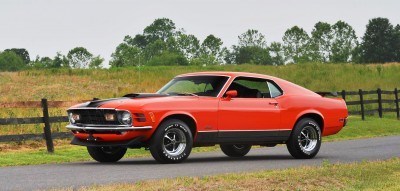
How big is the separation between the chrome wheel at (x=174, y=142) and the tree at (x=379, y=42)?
4385 inches

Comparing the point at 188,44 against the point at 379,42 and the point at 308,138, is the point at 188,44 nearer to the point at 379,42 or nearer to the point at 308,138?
the point at 379,42

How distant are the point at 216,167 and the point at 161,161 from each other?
971 millimetres

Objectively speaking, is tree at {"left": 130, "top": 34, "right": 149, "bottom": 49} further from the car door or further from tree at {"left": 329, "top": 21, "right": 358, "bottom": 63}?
the car door

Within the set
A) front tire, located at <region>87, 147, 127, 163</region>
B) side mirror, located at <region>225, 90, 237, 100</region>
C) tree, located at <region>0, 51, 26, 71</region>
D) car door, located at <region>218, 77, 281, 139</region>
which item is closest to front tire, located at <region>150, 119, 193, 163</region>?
car door, located at <region>218, 77, 281, 139</region>

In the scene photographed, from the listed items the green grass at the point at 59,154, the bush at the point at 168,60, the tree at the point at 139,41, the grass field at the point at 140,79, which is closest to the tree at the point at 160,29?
the tree at the point at 139,41

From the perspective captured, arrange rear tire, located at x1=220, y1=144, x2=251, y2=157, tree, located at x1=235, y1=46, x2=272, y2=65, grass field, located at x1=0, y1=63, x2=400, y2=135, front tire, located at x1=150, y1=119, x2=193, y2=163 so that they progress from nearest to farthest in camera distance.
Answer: front tire, located at x1=150, y1=119, x2=193, y2=163 < rear tire, located at x1=220, y1=144, x2=251, y2=157 < grass field, located at x1=0, y1=63, x2=400, y2=135 < tree, located at x1=235, y1=46, x2=272, y2=65

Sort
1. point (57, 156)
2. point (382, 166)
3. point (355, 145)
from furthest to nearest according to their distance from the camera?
point (355, 145), point (57, 156), point (382, 166)

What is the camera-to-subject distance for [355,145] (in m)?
19.8

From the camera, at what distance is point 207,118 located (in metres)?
13.6

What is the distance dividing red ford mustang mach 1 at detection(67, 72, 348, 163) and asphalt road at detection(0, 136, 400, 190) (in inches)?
15.3

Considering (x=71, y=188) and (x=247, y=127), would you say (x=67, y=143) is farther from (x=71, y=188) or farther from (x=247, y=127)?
(x=71, y=188)

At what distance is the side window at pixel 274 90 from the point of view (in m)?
15.0

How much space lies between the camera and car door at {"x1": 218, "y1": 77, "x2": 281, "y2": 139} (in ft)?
45.9

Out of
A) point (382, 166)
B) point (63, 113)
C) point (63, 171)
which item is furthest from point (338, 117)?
point (63, 113)
